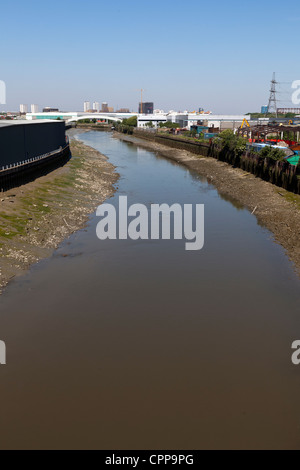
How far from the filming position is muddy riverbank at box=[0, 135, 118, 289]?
26.3m

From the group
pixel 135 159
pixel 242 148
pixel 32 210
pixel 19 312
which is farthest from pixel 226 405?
pixel 135 159

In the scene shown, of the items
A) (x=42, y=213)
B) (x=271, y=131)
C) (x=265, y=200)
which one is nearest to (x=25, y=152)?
(x=42, y=213)

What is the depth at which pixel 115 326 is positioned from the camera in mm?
19422

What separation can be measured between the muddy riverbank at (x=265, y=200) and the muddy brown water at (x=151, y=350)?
302 centimetres

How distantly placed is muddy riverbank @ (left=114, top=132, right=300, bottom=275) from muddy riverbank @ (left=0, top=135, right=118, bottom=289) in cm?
1731

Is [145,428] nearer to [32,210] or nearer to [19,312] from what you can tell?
[19,312]

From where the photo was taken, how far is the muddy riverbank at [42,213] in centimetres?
2628

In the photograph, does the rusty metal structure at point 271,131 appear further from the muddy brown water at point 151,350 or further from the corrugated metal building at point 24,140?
the muddy brown water at point 151,350

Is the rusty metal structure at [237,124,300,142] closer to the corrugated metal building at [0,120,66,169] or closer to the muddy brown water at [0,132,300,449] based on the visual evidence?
the corrugated metal building at [0,120,66,169]

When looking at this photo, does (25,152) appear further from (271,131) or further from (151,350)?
(271,131)

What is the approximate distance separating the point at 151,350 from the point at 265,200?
31818 millimetres

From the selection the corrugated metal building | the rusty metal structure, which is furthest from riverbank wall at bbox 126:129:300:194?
the corrugated metal building
